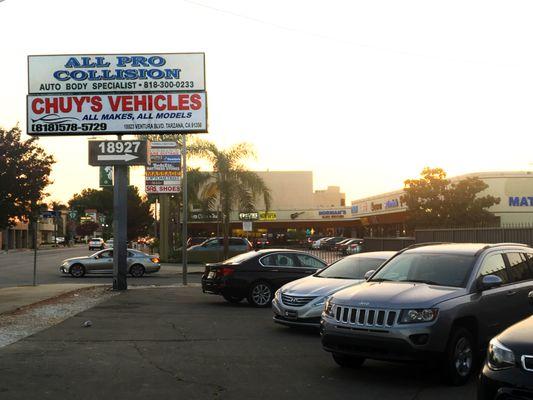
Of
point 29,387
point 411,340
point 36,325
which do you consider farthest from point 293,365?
point 36,325

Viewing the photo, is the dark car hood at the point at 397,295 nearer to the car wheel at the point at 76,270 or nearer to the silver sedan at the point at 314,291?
the silver sedan at the point at 314,291

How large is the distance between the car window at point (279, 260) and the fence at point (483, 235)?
7816 millimetres

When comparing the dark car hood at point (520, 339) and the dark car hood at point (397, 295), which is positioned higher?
the dark car hood at point (397, 295)

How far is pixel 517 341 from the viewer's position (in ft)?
17.4

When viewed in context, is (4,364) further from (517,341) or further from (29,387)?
(517,341)

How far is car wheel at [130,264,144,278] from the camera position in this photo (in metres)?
29.9

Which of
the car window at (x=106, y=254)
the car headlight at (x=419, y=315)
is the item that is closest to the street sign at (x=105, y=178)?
the car window at (x=106, y=254)

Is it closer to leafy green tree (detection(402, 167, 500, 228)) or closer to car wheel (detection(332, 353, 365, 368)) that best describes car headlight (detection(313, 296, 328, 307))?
car wheel (detection(332, 353, 365, 368))

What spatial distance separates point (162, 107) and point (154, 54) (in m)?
1.76

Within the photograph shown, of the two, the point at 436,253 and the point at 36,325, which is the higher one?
the point at 436,253

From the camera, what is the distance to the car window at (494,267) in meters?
8.60

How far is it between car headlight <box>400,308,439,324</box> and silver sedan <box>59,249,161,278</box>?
23.7 metres

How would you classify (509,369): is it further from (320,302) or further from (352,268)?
(352,268)

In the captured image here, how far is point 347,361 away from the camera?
847 cm
